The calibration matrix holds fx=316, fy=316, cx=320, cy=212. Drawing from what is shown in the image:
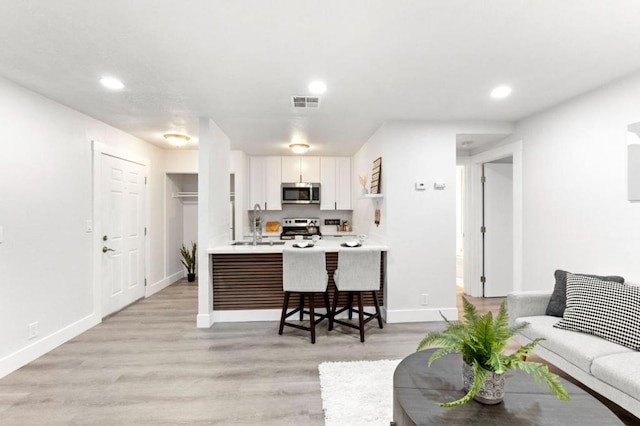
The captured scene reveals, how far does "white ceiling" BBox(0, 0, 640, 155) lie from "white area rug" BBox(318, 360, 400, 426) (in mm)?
2393

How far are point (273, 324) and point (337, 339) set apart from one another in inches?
34.4

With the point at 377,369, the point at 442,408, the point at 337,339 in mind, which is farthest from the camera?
the point at 337,339

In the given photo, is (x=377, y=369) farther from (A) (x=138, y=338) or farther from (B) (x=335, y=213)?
(B) (x=335, y=213)

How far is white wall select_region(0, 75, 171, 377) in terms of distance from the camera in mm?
2654

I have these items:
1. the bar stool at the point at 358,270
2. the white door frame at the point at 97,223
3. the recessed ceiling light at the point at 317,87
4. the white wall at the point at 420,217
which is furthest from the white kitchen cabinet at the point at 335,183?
the white door frame at the point at 97,223

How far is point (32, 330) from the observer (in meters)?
2.86

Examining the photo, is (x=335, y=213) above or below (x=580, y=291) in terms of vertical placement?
above

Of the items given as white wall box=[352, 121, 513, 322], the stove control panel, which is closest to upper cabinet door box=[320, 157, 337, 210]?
the stove control panel

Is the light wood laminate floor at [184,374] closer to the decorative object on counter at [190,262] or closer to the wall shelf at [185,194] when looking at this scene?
the decorative object on counter at [190,262]

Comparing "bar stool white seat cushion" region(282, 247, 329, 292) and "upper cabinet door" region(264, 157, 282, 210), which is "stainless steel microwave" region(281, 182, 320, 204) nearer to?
"upper cabinet door" region(264, 157, 282, 210)

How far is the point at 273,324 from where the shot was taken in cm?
375

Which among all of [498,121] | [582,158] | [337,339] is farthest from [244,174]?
[582,158]

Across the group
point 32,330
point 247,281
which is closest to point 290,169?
point 247,281

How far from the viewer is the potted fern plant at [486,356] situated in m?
1.28
